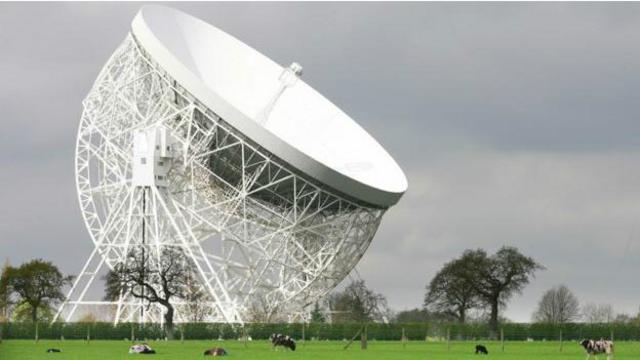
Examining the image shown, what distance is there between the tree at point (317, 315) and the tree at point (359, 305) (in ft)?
15.8

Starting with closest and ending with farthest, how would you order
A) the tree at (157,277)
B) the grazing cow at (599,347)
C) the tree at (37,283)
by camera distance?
the grazing cow at (599,347), the tree at (157,277), the tree at (37,283)

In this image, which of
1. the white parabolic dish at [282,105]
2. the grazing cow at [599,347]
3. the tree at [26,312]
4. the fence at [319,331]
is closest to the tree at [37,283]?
the tree at [26,312]

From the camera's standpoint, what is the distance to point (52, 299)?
8444 cm

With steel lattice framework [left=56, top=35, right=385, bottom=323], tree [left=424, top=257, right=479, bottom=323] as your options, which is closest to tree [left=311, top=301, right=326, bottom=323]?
steel lattice framework [left=56, top=35, right=385, bottom=323]

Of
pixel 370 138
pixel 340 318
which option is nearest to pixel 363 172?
pixel 370 138

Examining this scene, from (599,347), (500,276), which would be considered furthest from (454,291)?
(599,347)

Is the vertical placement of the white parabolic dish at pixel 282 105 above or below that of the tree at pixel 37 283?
above

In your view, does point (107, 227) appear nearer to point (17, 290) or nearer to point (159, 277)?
point (159, 277)

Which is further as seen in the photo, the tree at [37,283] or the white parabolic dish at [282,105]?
the tree at [37,283]

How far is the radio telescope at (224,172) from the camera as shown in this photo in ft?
192

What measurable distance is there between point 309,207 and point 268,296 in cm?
544

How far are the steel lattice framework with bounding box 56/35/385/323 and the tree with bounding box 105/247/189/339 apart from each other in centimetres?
50

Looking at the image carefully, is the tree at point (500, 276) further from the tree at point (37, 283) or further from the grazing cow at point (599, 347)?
the grazing cow at point (599, 347)

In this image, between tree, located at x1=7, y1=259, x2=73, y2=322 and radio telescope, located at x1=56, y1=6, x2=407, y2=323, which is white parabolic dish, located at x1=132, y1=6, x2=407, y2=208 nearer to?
radio telescope, located at x1=56, y1=6, x2=407, y2=323
